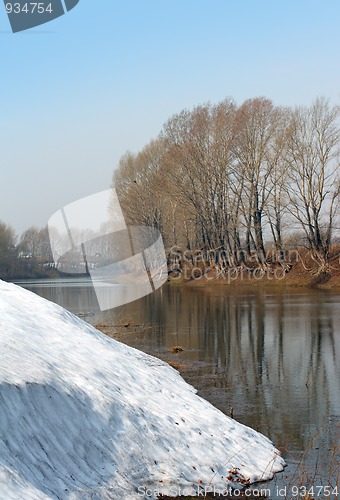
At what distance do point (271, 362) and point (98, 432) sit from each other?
329 inches

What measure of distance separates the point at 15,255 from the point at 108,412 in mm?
92617

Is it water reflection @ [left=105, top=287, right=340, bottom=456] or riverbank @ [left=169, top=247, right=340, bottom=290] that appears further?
riverbank @ [left=169, top=247, right=340, bottom=290]

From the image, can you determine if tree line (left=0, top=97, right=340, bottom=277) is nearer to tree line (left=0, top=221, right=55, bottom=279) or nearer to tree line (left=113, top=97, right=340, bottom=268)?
tree line (left=113, top=97, right=340, bottom=268)

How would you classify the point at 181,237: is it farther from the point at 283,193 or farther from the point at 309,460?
the point at 309,460

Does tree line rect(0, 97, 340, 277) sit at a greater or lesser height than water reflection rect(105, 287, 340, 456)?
greater

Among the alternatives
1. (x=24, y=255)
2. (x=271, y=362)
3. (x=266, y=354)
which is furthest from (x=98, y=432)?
(x=24, y=255)

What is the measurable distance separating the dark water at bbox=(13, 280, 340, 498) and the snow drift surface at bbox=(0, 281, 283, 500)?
2.23 ft

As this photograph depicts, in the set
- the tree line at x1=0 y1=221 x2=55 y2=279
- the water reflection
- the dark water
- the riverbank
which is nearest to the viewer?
the dark water

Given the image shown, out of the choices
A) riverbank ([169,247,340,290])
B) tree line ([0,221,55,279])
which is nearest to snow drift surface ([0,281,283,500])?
riverbank ([169,247,340,290])

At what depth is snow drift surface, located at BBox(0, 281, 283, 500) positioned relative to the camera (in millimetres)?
6488

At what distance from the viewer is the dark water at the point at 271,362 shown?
9.01 metres

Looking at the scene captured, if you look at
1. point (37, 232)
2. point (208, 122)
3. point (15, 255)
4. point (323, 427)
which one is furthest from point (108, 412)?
point (37, 232)

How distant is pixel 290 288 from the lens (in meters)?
41.5

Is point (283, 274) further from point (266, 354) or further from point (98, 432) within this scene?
point (98, 432)
